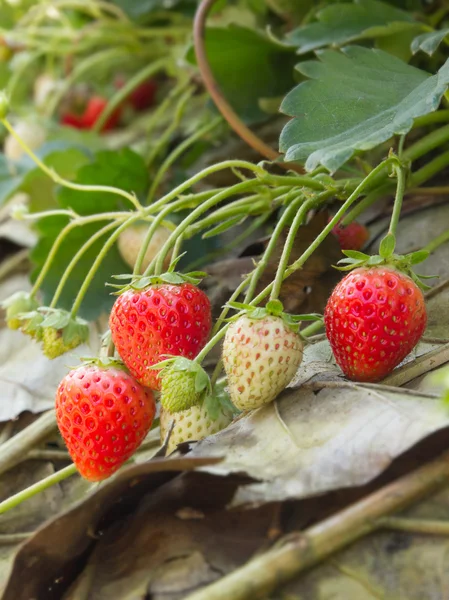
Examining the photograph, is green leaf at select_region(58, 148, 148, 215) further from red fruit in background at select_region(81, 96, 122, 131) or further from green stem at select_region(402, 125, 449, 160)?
red fruit in background at select_region(81, 96, 122, 131)

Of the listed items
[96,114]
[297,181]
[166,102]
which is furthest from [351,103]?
[96,114]

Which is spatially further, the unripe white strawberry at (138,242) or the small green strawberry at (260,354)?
the unripe white strawberry at (138,242)

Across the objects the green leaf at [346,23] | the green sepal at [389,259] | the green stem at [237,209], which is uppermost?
the green leaf at [346,23]

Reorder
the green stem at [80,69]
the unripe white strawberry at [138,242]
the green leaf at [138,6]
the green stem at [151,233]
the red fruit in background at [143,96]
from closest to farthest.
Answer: the green stem at [151,233]
the unripe white strawberry at [138,242]
the green leaf at [138,6]
the green stem at [80,69]
the red fruit in background at [143,96]

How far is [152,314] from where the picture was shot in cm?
73

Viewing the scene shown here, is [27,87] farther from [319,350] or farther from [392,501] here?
[392,501]

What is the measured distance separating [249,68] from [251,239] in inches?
11.4

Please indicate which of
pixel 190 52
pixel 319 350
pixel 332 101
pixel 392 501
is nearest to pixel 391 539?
pixel 392 501

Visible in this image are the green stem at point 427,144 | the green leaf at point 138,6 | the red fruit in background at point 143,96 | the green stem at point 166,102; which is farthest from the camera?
the red fruit in background at point 143,96

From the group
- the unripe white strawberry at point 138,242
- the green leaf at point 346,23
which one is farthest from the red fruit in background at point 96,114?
the green leaf at point 346,23

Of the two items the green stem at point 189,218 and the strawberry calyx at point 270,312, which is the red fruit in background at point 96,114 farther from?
the strawberry calyx at point 270,312

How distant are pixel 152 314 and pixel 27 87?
5.36 feet

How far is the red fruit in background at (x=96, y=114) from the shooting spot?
1892 millimetres

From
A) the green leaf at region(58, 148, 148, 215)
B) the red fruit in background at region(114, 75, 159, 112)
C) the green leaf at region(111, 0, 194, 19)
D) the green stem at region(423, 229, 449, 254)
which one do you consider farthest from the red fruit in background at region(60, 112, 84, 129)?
the green stem at region(423, 229, 449, 254)
